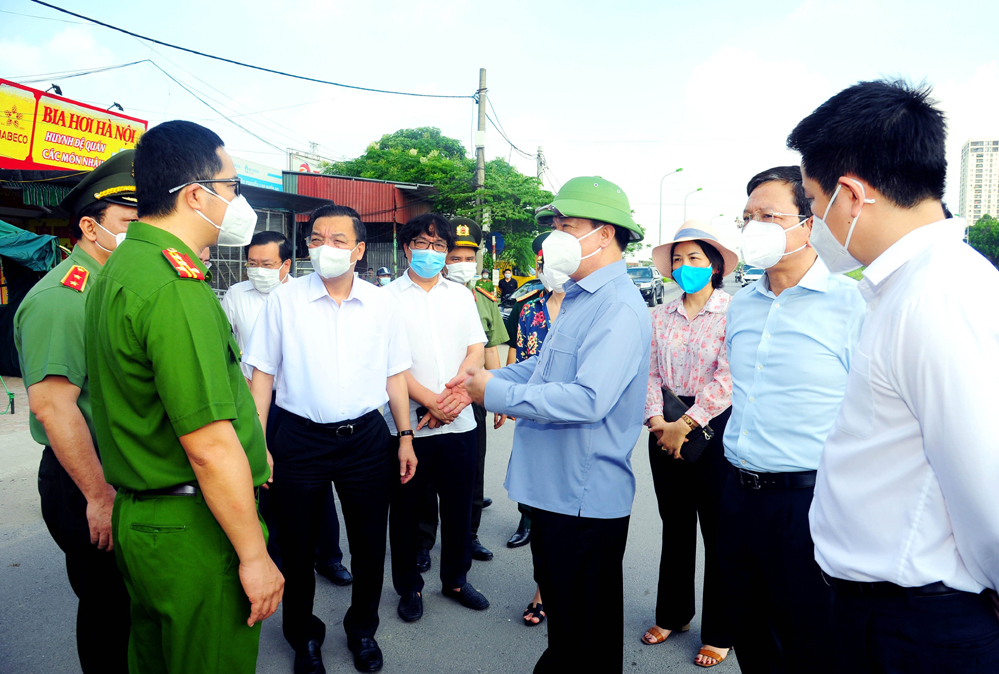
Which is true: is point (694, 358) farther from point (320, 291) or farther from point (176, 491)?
point (176, 491)

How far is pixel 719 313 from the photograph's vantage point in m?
2.99

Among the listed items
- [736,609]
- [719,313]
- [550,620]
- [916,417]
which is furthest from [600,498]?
[719,313]

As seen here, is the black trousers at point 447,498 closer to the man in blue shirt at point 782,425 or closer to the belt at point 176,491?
the man in blue shirt at point 782,425

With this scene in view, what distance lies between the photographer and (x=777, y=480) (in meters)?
2.12

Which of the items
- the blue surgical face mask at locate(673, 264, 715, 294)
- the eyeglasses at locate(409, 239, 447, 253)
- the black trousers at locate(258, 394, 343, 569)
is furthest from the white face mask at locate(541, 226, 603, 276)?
the black trousers at locate(258, 394, 343, 569)

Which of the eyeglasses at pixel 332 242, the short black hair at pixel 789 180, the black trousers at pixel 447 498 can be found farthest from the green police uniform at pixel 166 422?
the short black hair at pixel 789 180

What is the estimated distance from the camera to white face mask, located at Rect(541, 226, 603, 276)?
7.59 ft

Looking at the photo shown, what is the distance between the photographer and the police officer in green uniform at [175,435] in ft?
4.84

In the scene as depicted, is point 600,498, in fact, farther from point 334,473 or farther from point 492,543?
point 492,543

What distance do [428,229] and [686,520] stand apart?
210 cm

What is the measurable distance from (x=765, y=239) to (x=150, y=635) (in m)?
2.37

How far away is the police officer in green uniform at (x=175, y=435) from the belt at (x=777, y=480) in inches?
63.4

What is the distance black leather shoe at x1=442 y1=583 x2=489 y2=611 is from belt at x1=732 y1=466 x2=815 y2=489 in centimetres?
166

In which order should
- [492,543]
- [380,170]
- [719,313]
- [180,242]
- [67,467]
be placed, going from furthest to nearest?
[380,170] → [492,543] → [719,313] → [67,467] → [180,242]
